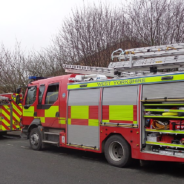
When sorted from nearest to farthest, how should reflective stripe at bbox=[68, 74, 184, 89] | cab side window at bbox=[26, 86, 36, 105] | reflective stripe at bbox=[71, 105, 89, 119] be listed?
reflective stripe at bbox=[68, 74, 184, 89]
reflective stripe at bbox=[71, 105, 89, 119]
cab side window at bbox=[26, 86, 36, 105]

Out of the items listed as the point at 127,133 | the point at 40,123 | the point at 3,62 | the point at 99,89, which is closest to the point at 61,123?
the point at 40,123

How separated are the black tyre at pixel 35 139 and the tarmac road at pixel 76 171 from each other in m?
0.78

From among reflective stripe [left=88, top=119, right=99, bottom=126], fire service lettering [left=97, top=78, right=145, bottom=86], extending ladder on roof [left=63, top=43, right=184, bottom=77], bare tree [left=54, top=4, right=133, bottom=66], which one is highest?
bare tree [left=54, top=4, right=133, bottom=66]

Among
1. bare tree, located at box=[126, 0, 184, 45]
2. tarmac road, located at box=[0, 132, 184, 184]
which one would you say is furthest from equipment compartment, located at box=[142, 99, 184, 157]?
bare tree, located at box=[126, 0, 184, 45]

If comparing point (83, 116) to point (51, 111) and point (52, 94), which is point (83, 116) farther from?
point (52, 94)

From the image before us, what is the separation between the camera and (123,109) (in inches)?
267

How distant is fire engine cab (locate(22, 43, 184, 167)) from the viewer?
5992mm

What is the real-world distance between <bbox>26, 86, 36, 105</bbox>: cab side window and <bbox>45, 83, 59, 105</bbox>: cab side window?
2.88 feet

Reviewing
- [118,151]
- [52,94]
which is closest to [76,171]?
Result: [118,151]

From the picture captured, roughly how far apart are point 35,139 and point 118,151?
3.73 metres

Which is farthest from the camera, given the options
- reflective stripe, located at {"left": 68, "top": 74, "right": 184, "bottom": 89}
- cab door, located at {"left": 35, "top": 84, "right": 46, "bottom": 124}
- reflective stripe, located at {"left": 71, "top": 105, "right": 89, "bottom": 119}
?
cab door, located at {"left": 35, "top": 84, "right": 46, "bottom": 124}

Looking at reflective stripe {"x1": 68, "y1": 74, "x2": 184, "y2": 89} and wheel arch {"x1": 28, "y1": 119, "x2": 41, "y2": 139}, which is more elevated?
reflective stripe {"x1": 68, "y1": 74, "x2": 184, "y2": 89}

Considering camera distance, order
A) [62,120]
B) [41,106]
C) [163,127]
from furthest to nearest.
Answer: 1. [41,106]
2. [62,120]
3. [163,127]

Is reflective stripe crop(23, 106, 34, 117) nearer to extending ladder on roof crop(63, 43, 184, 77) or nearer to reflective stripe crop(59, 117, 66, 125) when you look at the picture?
reflective stripe crop(59, 117, 66, 125)
